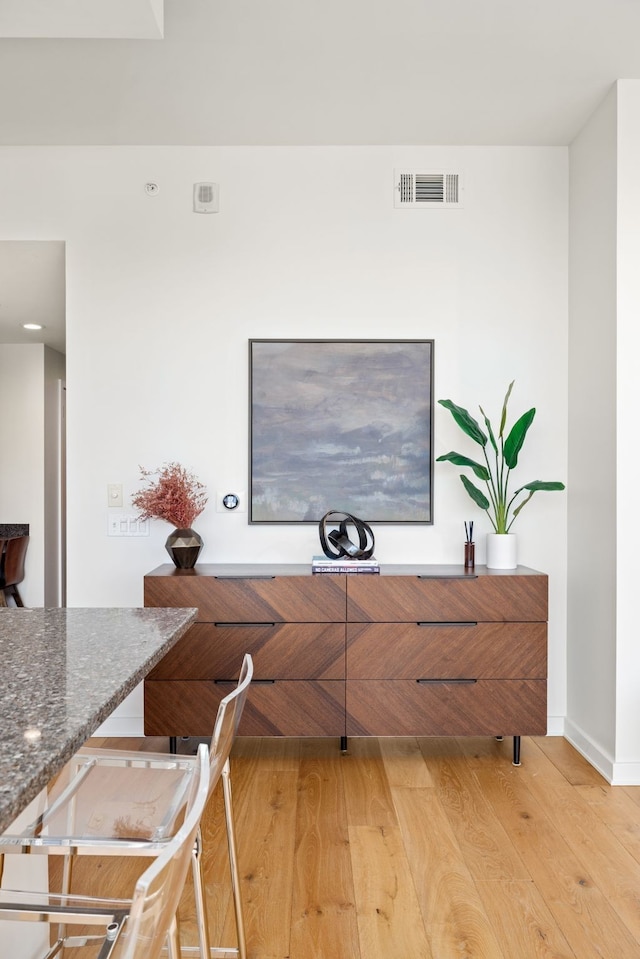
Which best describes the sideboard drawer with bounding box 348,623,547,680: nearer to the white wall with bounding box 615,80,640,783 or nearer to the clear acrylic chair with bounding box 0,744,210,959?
the white wall with bounding box 615,80,640,783

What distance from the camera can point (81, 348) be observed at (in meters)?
3.39

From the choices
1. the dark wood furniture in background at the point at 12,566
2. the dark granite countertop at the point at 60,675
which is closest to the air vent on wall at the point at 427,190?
the dark granite countertop at the point at 60,675

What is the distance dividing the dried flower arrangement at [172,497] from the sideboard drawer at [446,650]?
893mm

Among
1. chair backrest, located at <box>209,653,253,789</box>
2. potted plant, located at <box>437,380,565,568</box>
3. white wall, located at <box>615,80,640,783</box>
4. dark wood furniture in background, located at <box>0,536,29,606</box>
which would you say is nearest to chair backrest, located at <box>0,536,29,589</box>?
dark wood furniture in background, located at <box>0,536,29,606</box>

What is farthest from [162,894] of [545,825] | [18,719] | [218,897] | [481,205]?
[481,205]

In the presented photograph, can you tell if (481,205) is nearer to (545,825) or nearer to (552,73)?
(552,73)

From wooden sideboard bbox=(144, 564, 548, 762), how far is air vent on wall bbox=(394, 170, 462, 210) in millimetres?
1807

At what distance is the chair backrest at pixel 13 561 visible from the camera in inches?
212

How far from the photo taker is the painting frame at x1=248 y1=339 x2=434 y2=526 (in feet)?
11.1

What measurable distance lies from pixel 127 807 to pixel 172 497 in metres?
1.85

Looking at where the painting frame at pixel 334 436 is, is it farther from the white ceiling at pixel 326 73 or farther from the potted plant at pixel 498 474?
the white ceiling at pixel 326 73

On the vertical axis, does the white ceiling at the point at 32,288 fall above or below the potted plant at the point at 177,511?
above

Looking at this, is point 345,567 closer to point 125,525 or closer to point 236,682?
point 236,682

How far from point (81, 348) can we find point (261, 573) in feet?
4.66
